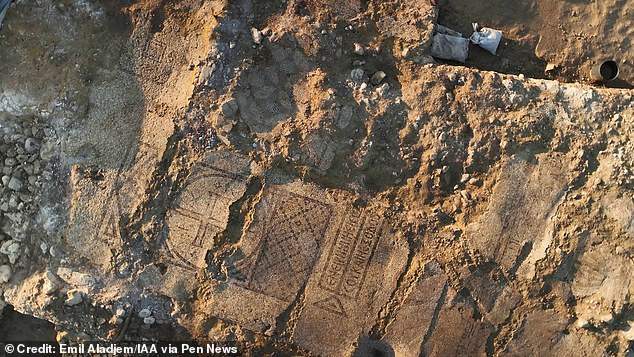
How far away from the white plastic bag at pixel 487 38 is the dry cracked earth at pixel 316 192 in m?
0.32

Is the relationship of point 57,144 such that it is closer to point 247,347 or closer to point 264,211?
point 264,211

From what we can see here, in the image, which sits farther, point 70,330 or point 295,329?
point 70,330

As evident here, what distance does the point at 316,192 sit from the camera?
389 centimetres

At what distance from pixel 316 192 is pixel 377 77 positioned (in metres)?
0.96

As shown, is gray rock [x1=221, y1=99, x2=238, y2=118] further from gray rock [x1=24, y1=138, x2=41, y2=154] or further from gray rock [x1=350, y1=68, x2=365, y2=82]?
gray rock [x1=24, y1=138, x2=41, y2=154]

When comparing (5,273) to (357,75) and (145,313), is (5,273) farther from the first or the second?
(357,75)

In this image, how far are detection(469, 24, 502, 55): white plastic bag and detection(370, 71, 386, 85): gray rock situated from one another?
857mm

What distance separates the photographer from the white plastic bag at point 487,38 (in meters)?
4.23

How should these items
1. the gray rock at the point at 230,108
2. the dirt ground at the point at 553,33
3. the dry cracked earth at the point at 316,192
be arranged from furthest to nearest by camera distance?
the dirt ground at the point at 553,33 → the gray rock at the point at 230,108 → the dry cracked earth at the point at 316,192

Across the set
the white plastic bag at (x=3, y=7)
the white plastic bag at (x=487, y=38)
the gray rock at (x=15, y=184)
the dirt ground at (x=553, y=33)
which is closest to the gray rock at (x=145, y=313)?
the gray rock at (x=15, y=184)

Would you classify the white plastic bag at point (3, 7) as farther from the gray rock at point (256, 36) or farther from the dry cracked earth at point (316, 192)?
the gray rock at point (256, 36)

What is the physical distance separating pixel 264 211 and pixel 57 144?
169cm

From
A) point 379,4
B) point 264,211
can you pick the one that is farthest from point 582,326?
point 379,4

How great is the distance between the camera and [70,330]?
4273 mm
